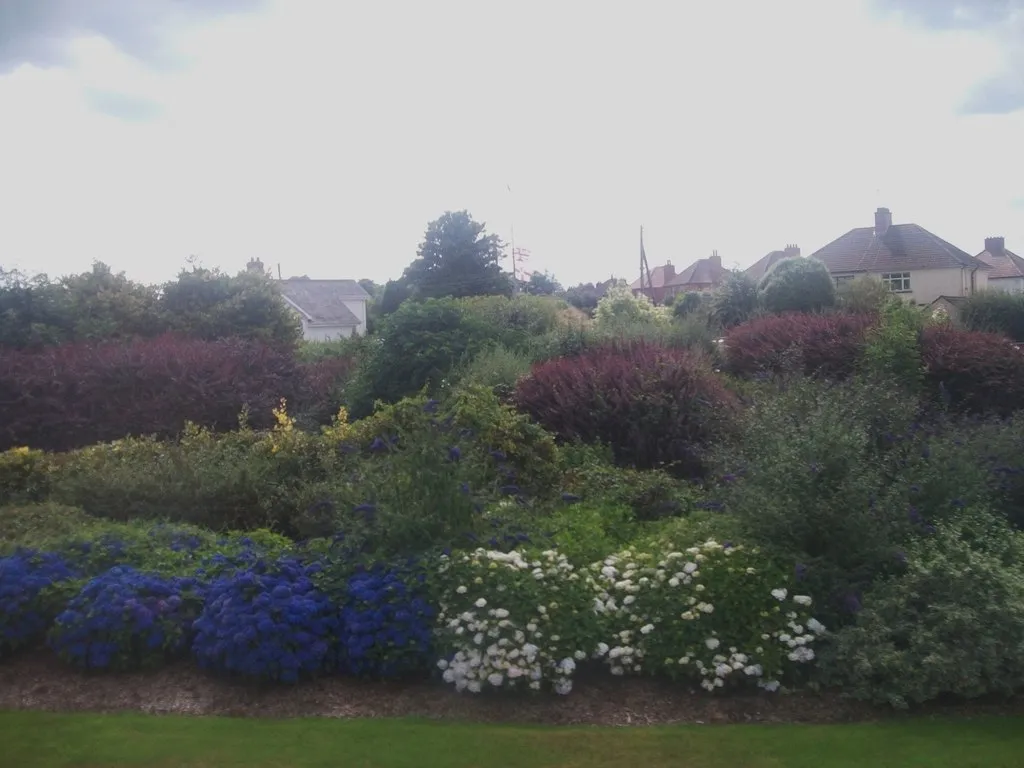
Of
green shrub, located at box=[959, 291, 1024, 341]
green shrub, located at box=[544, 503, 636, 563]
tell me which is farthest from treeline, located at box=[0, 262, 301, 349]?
green shrub, located at box=[959, 291, 1024, 341]

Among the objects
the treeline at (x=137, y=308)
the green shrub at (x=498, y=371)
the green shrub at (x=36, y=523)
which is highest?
the treeline at (x=137, y=308)

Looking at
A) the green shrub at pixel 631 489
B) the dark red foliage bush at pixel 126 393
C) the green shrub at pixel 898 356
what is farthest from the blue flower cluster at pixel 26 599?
the green shrub at pixel 898 356

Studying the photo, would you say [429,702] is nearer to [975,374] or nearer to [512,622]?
[512,622]

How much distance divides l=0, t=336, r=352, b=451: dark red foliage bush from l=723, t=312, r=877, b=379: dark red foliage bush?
21.1 ft

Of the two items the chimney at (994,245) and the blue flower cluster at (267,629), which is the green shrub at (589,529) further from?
the chimney at (994,245)

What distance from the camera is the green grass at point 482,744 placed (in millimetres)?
4738

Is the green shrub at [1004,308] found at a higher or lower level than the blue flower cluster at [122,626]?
lower

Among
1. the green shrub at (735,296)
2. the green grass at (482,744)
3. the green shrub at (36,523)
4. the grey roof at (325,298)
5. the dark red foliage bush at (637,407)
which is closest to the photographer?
the green grass at (482,744)

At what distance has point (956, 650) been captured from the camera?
206 inches

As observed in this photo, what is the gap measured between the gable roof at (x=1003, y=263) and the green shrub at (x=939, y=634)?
56.4m

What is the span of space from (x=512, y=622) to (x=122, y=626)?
226 cm

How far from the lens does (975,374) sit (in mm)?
13297

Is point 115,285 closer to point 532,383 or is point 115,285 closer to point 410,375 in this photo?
point 410,375

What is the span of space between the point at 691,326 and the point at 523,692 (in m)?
13.0
